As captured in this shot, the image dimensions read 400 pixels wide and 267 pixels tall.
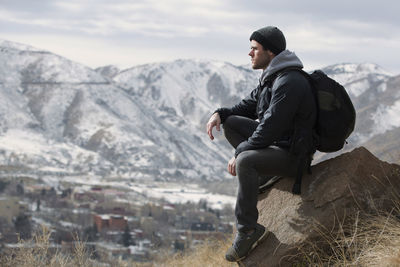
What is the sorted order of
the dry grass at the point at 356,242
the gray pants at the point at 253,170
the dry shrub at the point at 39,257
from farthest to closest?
the dry shrub at the point at 39,257 → the gray pants at the point at 253,170 → the dry grass at the point at 356,242

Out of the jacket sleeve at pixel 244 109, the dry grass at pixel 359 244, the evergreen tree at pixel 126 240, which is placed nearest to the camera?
the dry grass at pixel 359 244

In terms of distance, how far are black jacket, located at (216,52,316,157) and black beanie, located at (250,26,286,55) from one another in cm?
38

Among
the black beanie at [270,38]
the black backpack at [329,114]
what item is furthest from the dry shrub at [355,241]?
the black beanie at [270,38]

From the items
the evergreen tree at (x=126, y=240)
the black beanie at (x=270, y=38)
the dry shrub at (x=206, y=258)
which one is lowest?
the evergreen tree at (x=126, y=240)

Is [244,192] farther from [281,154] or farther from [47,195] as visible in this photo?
[47,195]

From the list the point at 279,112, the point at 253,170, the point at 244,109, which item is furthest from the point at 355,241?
the point at 244,109

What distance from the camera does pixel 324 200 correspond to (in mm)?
7840

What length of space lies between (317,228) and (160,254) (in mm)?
4955

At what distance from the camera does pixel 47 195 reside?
15400 cm

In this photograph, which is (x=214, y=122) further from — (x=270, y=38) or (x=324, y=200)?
(x=324, y=200)

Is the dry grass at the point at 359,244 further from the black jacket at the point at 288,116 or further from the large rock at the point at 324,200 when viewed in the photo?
the black jacket at the point at 288,116

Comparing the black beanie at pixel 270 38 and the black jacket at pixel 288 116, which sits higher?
the black beanie at pixel 270 38

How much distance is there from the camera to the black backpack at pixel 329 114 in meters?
7.71

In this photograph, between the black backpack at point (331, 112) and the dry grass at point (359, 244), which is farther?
the black backpack at point (331, 112)
